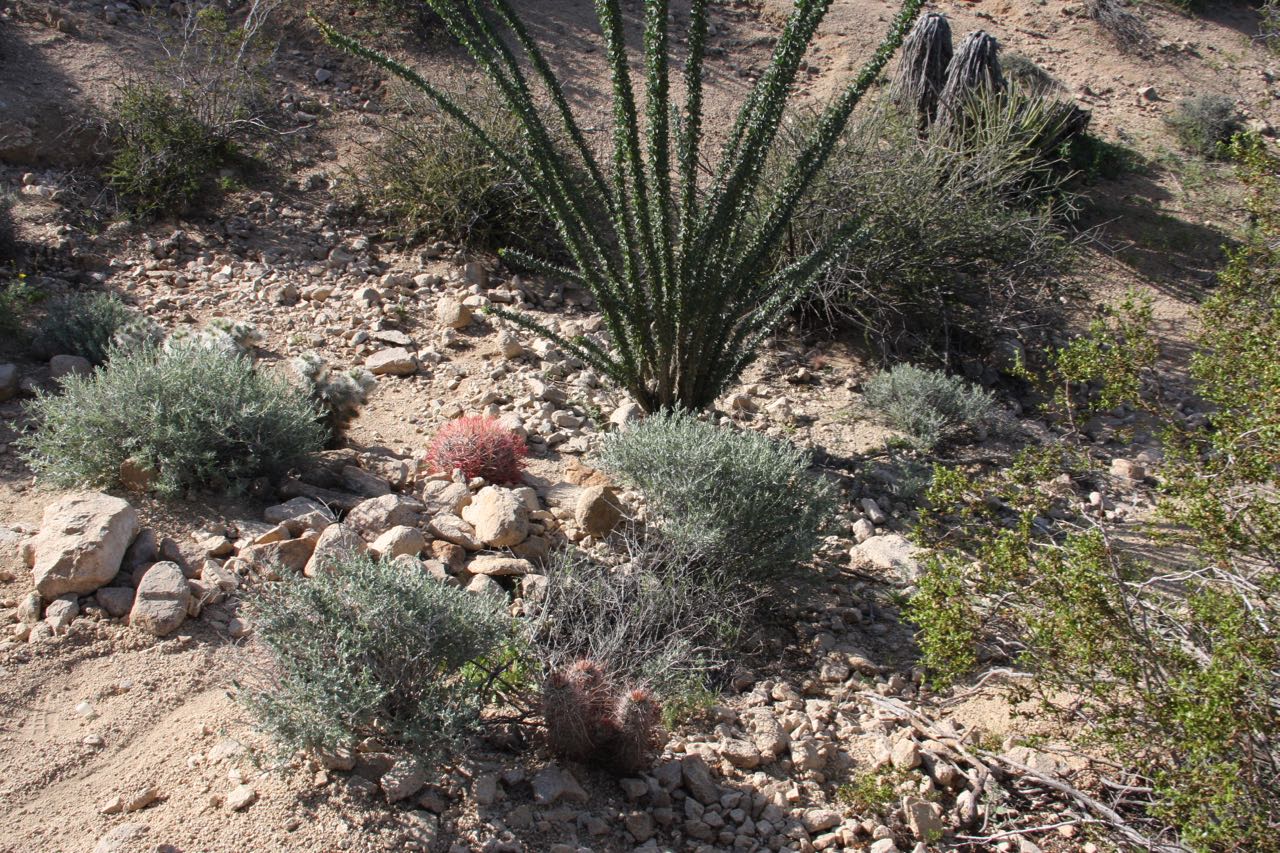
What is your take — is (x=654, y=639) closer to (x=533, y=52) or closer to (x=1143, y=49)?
(x=533, y=52)

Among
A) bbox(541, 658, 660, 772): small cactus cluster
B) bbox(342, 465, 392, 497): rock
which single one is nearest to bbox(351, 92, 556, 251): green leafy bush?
bbox(342, 465, 392, 497): rock

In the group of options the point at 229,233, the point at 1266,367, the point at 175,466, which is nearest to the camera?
the point at 1266,367

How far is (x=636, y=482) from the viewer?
14.2 ft

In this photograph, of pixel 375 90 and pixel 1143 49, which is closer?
pixel 375 90

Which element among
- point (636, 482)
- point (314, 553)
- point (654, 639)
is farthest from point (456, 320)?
point (654, 639)

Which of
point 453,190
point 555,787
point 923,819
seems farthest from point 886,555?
point 453,190

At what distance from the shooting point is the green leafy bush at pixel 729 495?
13.1 feet

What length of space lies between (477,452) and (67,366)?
2184 mm

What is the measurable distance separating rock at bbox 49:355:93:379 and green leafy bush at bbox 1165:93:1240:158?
944 centimetres

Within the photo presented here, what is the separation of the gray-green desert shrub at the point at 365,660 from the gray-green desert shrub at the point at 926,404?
3.37m

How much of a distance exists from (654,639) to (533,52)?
2873mm

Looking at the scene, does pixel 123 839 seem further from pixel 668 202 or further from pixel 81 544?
pixel 668 202

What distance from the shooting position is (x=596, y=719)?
3.01 m

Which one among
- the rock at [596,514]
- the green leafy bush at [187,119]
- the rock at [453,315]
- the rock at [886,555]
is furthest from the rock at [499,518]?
the green leafy bush at [187,119]
